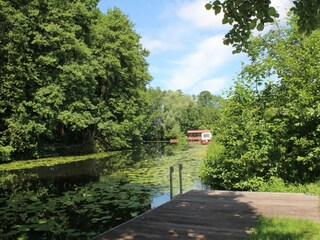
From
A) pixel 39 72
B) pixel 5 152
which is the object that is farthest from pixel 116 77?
pixel 5 152

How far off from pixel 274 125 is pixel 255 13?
21.2ft

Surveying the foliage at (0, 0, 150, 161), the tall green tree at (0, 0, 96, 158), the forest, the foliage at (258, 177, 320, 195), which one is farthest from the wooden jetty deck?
the tall green tree at (0, 0, 96, 158)

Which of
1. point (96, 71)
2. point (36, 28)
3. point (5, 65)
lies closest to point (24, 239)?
point (5, 65)

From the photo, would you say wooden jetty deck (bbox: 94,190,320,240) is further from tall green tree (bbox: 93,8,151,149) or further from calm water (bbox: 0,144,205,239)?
tall green tree (bbox: 93,8,151,149)

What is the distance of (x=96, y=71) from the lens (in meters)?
30.6

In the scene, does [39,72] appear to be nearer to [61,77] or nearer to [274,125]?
[61,77]

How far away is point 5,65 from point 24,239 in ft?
62.5

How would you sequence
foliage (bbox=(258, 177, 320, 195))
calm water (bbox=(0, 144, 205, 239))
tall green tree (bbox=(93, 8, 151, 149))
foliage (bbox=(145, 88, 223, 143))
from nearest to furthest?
1. calm water (bbox=(0, 144, 205, 239))
2. foliage (bbox=(258, 177, 320, 195))
3. tall green tree (bbox=(93, 8, 151, 149))
4. foliage (bbox=(145, 88, 223, 143))

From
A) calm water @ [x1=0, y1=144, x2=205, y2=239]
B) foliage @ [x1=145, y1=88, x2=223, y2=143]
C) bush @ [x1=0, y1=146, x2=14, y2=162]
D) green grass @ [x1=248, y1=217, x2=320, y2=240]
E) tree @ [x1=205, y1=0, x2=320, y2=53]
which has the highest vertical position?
foliage @ [x1=145, y1=88, x2=223, y2=143]

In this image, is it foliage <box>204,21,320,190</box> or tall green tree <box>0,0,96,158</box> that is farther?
tall green tree <box>0,0,96,158</box>

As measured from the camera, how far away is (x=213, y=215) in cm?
645

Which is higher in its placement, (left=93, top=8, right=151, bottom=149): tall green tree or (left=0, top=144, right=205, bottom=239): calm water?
(left=93, top=8, right=151, bottom=149): tall green tree

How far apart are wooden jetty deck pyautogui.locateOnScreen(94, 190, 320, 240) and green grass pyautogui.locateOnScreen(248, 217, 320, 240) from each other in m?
0.24

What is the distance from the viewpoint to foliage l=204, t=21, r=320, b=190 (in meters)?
9.59
